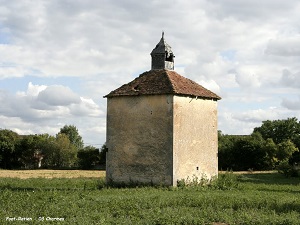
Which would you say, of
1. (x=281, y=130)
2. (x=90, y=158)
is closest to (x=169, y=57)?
(x=90, y=158)

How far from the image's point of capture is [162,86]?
2553 centimetres

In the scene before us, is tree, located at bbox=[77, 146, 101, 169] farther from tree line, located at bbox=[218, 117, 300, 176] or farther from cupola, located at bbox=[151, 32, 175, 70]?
cupola, located at bbox=[151, 32, 175, 70]

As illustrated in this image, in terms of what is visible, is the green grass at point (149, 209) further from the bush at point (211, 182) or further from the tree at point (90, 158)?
the tree at point (90, 158)

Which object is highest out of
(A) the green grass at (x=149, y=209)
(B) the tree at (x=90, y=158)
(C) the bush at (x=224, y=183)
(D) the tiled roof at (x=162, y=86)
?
(D) the tiled roof at (x=162, y=86)

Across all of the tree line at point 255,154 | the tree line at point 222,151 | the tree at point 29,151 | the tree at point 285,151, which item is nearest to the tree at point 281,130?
the tree line at point 222,151

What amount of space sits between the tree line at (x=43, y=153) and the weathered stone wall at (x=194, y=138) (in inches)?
1647

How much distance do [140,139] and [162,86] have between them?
313cm

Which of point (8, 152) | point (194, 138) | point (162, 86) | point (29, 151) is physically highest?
point (162, 86)

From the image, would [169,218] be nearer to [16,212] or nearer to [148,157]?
[16,212]

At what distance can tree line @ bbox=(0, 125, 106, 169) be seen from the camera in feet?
230

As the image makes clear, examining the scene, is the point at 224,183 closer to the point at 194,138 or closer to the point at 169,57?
the point at 194,138

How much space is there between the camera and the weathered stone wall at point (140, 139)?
24.8 metres

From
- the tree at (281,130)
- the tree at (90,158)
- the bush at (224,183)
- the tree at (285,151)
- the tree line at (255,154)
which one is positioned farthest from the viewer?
the tree at (281,130)

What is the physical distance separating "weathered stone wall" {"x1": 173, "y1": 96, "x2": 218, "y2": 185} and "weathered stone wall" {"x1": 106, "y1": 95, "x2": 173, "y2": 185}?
0.50 metres
